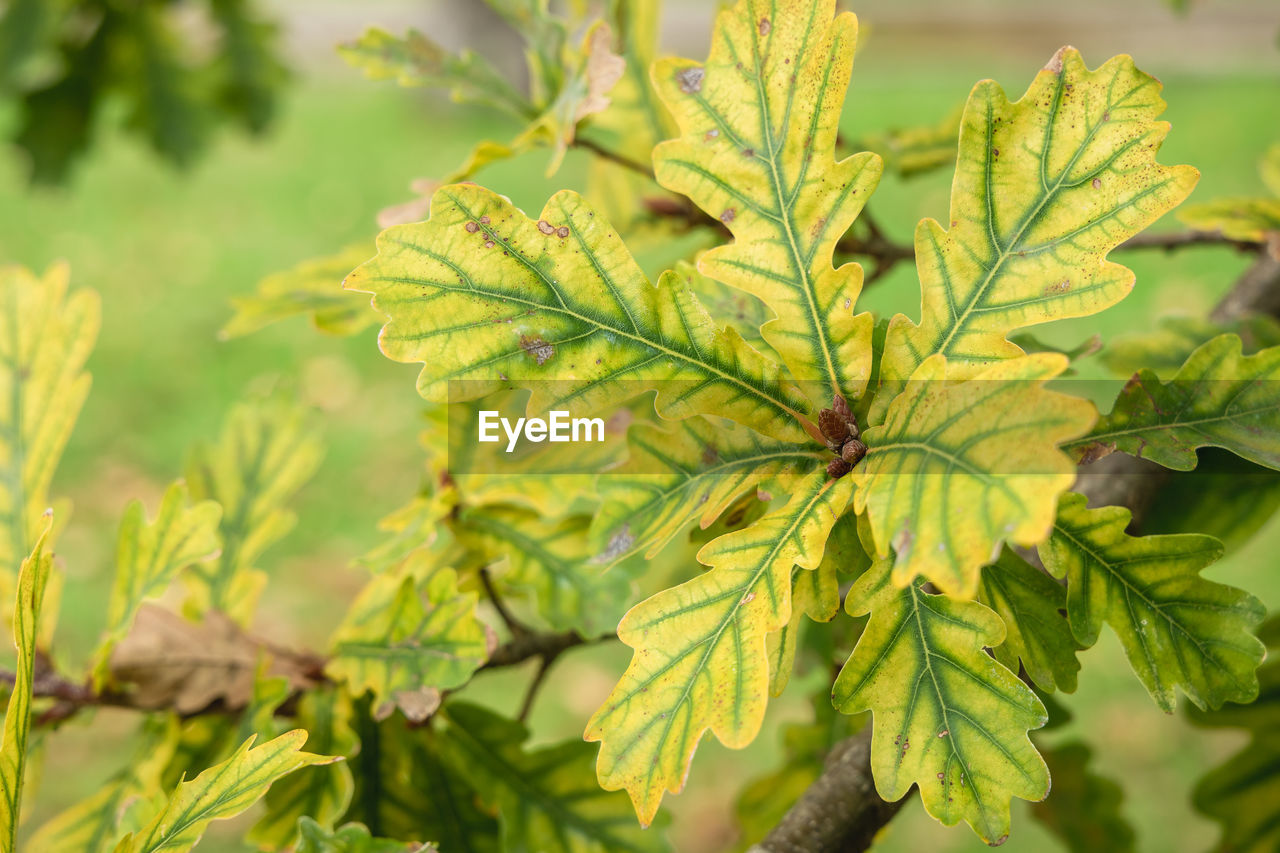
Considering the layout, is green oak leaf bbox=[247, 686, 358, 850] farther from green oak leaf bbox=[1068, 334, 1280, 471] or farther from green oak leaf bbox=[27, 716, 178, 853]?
green oak leaf bbox=[1068, 334, 1280, 471]

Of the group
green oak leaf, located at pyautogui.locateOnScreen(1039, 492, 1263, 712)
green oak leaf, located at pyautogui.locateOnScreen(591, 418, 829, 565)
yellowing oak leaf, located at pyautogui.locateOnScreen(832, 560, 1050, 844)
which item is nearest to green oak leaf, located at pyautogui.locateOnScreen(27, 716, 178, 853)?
green oak leaf, located at pyautogui.locateOnScreen(591, 418, 829, 565)

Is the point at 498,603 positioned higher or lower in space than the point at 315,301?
lower

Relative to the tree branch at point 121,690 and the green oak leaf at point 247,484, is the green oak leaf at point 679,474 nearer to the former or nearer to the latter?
the tree branch at point 121,690

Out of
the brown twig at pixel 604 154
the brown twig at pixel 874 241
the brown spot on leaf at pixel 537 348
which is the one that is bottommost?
the brown twig at pixel 874 241

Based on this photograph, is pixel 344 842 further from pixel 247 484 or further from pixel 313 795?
pixel 247 484

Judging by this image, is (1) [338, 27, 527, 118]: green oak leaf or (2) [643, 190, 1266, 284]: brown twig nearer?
(1) [338, 27, 527, 118]: green oak leaf

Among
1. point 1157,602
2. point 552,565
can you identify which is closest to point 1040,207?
point 1157,602

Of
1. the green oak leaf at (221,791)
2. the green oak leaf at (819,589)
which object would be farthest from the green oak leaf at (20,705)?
the green oak leaf at (819,589)
